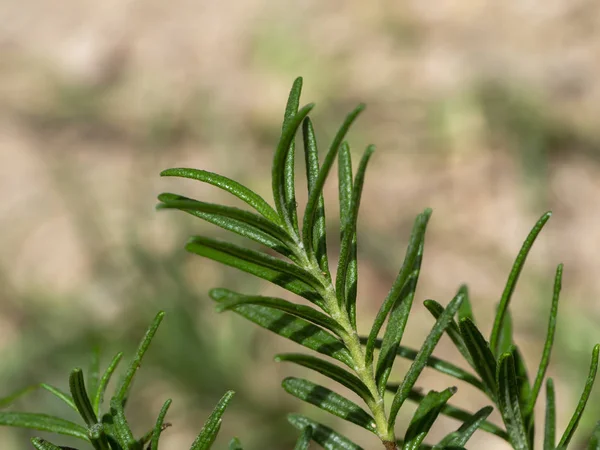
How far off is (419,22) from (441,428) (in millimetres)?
2214

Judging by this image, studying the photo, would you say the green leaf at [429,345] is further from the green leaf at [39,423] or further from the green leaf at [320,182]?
the green leaf at [39,423]

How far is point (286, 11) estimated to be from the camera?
422 cm

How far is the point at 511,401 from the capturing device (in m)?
0.52

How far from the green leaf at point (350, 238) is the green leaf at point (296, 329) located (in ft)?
0.08

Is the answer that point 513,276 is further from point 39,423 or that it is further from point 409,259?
point 39,423

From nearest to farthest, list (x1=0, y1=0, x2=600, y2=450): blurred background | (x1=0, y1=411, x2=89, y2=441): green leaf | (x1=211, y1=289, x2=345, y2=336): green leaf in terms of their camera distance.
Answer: (x1=211, y1=289, x2=345, y2=336): green leaf
(x1=0, y1=411, x2=89, y2=441): green leaf
(x1=0, y1=0, x2=600, y2=450): blurred background

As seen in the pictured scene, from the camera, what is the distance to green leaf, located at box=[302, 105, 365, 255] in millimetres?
419

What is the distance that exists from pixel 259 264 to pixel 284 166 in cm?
6

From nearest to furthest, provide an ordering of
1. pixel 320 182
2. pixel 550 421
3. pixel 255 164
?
1. pixel 320 182
2. pixel 550 421
3. pixel 255 164

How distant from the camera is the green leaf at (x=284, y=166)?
433 mm

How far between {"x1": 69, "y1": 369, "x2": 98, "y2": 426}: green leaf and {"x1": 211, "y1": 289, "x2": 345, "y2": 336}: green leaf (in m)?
0.09

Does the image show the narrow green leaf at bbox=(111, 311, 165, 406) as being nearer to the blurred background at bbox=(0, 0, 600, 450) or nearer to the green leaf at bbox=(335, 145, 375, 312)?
the green leaf at bbox=(335, 145, 375, 312)

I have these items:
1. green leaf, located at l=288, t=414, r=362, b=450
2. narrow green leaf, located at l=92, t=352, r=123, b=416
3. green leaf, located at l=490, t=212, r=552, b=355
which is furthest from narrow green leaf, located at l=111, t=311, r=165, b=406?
green leaf, located at l=490, t=212, r=552, b=355

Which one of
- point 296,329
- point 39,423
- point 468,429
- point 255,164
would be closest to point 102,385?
point 39,423
